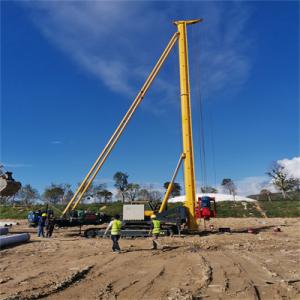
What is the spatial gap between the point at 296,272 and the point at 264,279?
1418mm

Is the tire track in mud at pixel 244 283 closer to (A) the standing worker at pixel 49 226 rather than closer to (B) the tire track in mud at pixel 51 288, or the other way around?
(B) the tire track in mud at pixel 51 288

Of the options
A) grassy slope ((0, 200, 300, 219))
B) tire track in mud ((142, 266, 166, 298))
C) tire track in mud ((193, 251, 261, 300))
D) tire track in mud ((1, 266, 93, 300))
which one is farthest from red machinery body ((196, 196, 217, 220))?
grassy slope ((0, 200, 300, 219))

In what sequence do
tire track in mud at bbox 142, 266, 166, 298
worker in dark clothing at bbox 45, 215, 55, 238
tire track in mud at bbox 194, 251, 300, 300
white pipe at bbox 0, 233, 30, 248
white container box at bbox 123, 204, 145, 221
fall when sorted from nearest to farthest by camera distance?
tire track in mud at bbox 194, 251, 300, 300
tire track in mud at bbox 142, 266, 166, 298
white pipe at bbox 0, 233, 30, 248
white container box at bbox 123, 204, 145, 221
worker in dark clothing at bbox 45, 215, 55, 238

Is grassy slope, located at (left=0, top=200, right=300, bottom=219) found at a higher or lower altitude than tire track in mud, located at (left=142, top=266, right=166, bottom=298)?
higher

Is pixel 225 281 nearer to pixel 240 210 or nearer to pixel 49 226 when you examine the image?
pixel 49 226

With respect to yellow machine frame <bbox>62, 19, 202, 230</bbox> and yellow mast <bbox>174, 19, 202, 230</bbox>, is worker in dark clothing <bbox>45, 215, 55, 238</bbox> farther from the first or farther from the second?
yellow mast <bbox>174, 19, 202, 230</bbox>

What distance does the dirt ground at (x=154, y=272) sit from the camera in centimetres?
777

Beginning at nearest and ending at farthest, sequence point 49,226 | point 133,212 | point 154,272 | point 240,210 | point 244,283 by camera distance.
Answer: point 244,283
point 154,272
point 133,212
point 49,226
point 240,210


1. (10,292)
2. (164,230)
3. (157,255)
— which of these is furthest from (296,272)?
(164,230)

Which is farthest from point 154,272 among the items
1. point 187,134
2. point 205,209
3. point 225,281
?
point 187,134

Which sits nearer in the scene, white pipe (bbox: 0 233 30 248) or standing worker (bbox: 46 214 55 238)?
white pipe (bbox: 0 233 30 248)

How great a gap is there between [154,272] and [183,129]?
13.4 m

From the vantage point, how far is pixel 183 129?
22328 mm

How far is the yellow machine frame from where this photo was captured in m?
21.7
